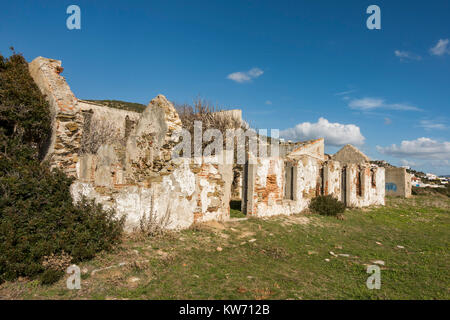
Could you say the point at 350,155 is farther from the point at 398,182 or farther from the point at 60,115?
the point at 60,115

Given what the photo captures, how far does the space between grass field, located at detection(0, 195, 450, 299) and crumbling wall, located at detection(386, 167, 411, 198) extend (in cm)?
1493

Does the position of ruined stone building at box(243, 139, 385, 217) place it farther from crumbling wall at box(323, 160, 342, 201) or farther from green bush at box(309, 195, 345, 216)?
green bush at box(309, 195, 345, 216)

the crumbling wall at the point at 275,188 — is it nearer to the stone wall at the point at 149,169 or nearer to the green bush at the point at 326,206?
the green bush at the point at 326,206

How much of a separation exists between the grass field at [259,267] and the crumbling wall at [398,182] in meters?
14.9

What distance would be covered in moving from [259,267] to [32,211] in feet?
13.6

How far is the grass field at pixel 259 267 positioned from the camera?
12.8 feet

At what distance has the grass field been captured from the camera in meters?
3.91

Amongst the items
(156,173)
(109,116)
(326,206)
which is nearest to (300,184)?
(326,206)

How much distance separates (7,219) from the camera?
4246 mm

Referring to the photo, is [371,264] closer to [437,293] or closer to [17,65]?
[437,293]
